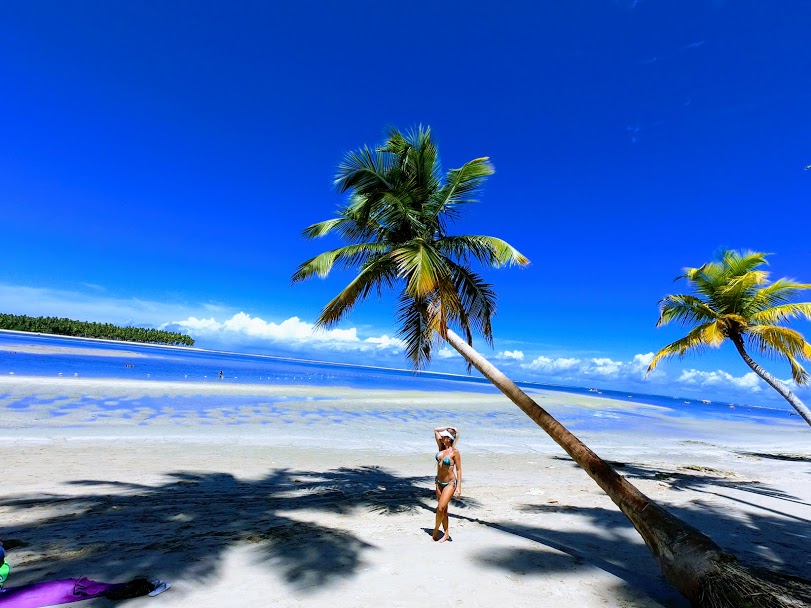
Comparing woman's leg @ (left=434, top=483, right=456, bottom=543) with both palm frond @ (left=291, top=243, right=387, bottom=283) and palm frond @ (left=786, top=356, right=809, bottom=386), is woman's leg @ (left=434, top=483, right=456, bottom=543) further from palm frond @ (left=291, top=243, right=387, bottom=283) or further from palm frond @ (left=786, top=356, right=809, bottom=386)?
palm frond @ (left=786, top=356, right=809, bottom=386)

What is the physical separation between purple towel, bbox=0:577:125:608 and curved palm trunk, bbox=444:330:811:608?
4.99 m

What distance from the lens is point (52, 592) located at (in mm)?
3545

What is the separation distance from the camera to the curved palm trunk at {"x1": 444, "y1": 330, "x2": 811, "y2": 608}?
3.45 meters

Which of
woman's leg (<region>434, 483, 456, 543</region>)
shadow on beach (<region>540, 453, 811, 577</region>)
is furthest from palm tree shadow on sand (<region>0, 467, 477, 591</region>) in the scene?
shadow on beach (<region>540, 453, 811, 577</region>)

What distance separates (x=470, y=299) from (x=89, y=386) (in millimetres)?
24329

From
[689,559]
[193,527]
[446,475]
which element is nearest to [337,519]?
[193,527]

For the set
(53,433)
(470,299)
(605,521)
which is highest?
(470,299)

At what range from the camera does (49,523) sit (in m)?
5.60

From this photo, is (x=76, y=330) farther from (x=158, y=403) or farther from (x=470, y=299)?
(x=470, y=299)

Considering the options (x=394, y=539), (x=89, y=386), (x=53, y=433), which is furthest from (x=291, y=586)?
(x=89, y=386)

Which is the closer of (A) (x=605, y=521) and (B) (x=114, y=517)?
(B) (x=114, y=517)

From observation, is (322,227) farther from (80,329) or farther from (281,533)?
(80,329)

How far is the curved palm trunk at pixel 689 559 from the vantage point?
3449mm

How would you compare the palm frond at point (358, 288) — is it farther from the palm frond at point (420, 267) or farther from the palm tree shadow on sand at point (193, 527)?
the palm tree shadow on sand at point (193, 527)
